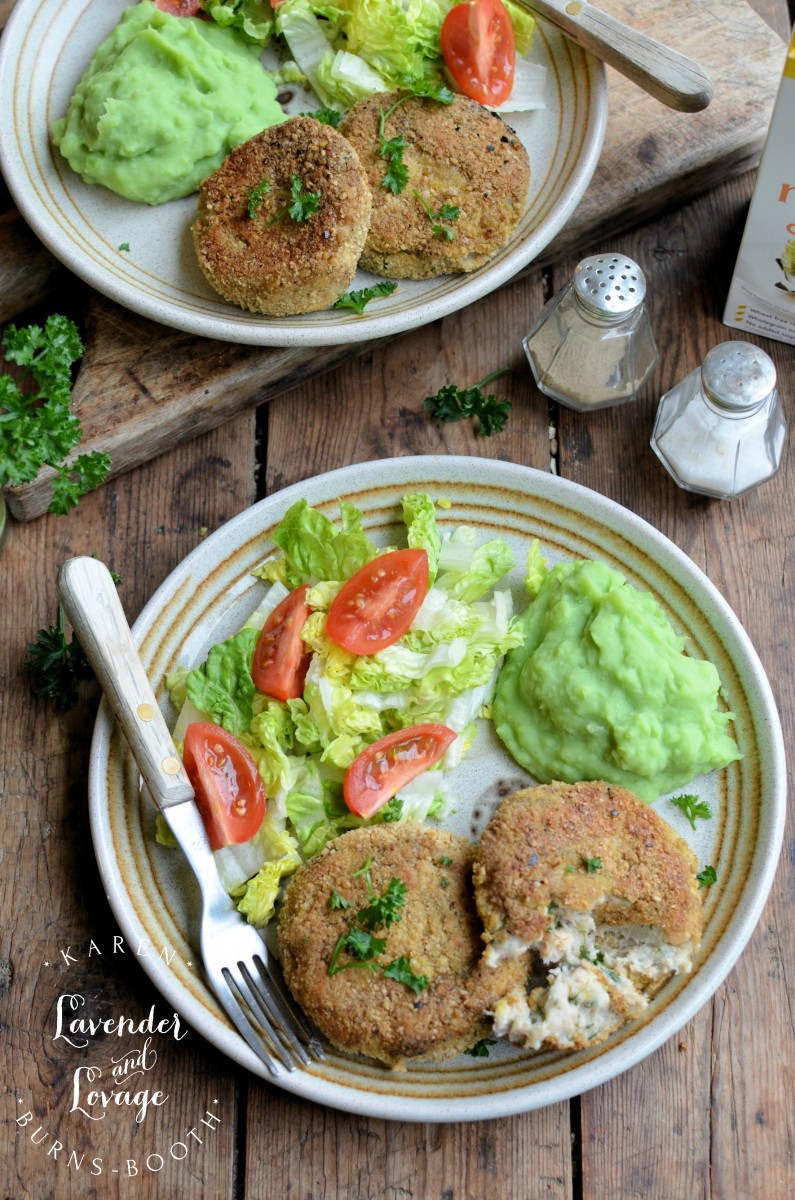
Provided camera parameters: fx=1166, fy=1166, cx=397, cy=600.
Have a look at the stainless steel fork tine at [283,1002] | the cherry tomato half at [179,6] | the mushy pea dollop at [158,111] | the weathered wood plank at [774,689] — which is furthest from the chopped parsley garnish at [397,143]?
the stainless steel fork tine at [283,1002]

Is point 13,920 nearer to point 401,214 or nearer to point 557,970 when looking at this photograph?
point 557,970

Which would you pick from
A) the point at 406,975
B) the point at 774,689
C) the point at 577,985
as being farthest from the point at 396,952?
the point at 774,689

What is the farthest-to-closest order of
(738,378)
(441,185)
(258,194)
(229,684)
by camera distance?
(441,185) → (258,194) → (738,378) → (229,684)

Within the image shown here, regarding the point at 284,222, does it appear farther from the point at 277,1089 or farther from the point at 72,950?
the point at 277,1089

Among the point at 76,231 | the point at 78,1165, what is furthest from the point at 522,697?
the point at 76,231

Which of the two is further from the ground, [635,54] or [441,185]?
[635,54]

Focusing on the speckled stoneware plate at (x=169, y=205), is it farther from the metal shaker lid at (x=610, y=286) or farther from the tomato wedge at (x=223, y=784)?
the tomato wedge at (x=223, y=784)
